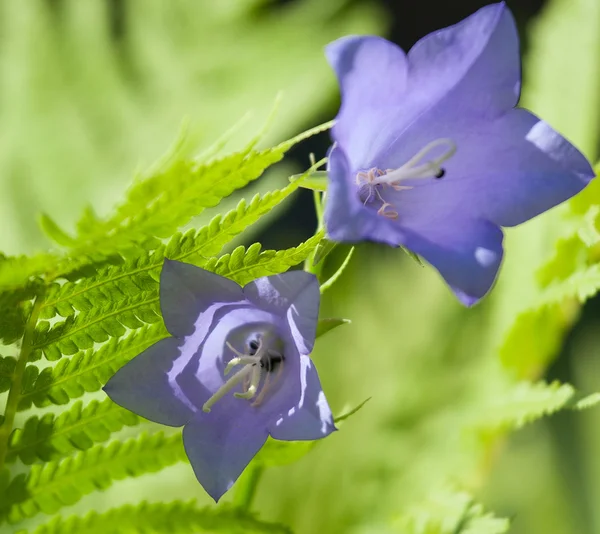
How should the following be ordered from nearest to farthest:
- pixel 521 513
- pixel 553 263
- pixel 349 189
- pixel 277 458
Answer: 1. pixel 349 189
2. pixel 277 458
3. pixel 553 263
4. pixel 521 513

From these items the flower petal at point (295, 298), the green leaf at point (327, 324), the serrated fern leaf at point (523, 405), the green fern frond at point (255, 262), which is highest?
the green fern frond at point (255, 262)

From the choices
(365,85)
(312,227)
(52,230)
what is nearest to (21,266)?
(52,230)

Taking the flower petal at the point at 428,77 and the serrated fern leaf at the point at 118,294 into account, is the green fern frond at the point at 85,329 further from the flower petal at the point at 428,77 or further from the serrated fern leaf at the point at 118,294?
the flower petal at the point at 428,77

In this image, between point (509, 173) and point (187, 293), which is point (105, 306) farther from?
point (509, 173)

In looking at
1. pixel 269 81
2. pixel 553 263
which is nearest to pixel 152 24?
pixel 269 81

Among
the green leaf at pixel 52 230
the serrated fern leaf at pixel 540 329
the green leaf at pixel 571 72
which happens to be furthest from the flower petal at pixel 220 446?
the green leaf at pixel 571 72

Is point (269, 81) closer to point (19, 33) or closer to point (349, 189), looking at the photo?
point (19, 33)
